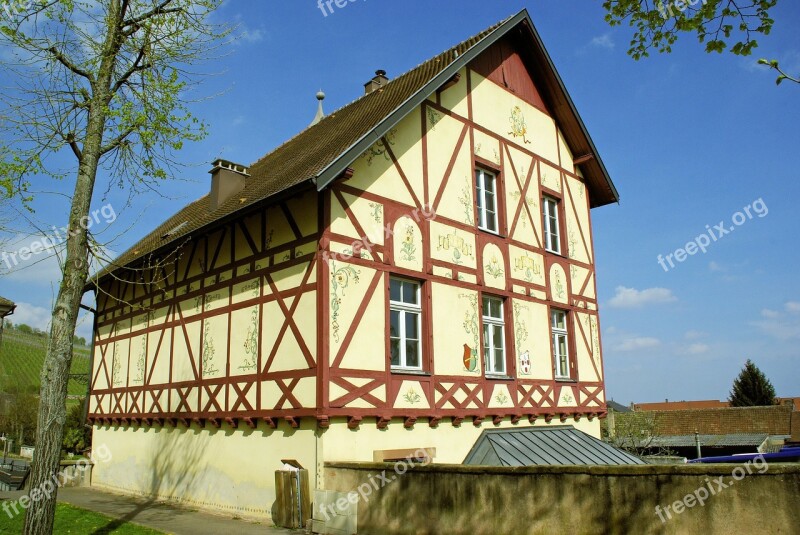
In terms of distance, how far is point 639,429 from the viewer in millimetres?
25578

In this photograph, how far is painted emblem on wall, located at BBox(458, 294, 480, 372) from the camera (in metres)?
12.1

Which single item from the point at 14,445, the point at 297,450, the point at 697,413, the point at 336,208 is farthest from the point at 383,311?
the point at 14,445

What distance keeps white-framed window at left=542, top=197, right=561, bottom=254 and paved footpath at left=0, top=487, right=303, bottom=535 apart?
8914mm

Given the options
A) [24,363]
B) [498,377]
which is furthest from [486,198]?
[24,363]

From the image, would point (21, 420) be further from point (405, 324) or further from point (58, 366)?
point (58, 366)

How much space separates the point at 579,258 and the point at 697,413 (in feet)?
79.1

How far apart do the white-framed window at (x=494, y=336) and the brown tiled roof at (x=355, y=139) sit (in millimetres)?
4283

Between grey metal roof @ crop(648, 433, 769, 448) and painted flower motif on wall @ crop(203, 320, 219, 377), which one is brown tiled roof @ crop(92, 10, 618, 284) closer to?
painted flower motif on wall @ crop(203, 320, 219, 377)

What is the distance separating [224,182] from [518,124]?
6.96m

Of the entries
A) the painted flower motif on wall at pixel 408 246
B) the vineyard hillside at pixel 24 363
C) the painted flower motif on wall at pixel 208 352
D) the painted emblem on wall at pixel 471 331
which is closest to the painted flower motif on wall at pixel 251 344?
the painted flower motif on wall at pixel 208 352

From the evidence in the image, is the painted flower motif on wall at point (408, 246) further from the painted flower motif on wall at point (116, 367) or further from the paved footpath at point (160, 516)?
the painted flower motif on wall at point (116, 367)

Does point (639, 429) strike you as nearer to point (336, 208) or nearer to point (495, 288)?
point (495, 288)

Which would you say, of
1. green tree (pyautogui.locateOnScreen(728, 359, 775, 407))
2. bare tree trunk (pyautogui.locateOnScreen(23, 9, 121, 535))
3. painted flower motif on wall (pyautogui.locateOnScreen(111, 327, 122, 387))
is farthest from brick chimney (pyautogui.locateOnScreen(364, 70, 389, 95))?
green tree (pyautogui.locateOnScreen(728, 359, 775, 407))

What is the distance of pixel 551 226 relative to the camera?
15.9 meters
